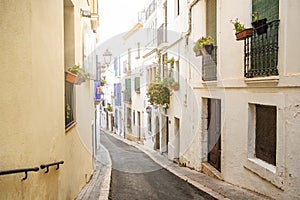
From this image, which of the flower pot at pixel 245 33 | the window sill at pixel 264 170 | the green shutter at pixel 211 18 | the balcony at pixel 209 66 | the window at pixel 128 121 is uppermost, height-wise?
the green shutter at pixel 211 18

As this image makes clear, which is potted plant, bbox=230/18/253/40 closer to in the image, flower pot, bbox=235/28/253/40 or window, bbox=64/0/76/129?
flower pot, bbox=235/28/253/40

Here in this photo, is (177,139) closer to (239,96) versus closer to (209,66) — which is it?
(209,66)

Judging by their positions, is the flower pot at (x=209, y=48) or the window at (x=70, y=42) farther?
the flower pot at (x=209, y=48)

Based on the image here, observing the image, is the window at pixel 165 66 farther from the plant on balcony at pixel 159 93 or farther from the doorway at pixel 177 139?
the doorway at pixel 177 139

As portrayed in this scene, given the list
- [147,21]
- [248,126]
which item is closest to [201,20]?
[248,126]

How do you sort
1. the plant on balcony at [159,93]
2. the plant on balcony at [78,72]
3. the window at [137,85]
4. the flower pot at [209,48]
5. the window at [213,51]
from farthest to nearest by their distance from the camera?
the window at [137,85], the plant on balcony at [159,93], the window at [213,51], the flower pot at [209,48], the plant on balcony at [78,72]

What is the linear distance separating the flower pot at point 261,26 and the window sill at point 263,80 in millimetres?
887

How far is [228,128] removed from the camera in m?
9.20

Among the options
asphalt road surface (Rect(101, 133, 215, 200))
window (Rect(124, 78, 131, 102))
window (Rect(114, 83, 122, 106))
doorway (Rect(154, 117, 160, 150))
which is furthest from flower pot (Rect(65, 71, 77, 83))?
window (Rect(114, 83, 122, 106))

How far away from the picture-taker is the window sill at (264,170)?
21.5 feet

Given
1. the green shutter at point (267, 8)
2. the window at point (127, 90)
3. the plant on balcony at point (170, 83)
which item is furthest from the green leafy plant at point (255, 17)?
the window at point (127, 90)

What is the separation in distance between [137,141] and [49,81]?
23.2m

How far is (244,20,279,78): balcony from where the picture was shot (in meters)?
6.68

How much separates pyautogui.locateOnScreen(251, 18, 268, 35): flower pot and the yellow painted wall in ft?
12.1
